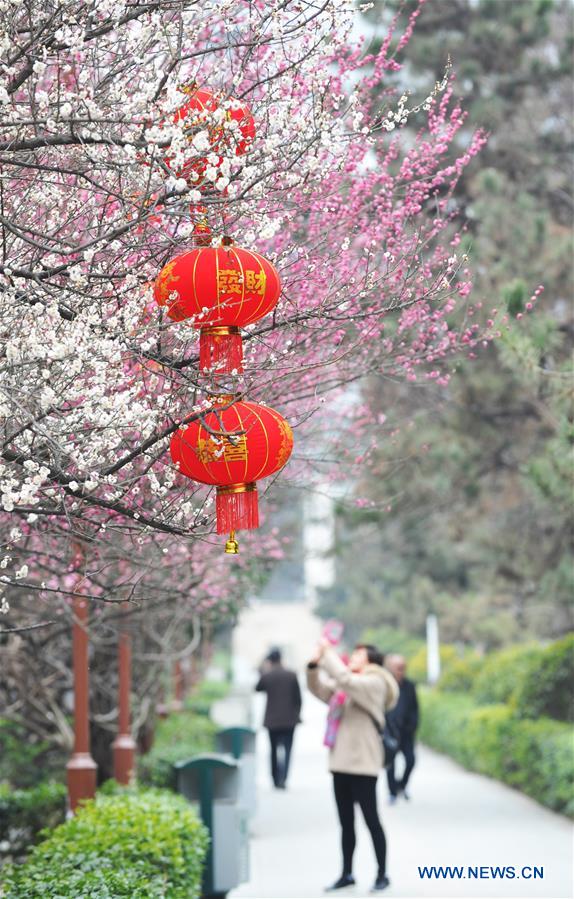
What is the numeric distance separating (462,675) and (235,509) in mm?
21588

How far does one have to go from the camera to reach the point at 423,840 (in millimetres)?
13195

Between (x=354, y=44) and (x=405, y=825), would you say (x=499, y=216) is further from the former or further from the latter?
(x=354, y=44)

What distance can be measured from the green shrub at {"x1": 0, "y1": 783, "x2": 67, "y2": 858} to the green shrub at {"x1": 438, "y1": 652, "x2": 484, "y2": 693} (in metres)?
14.2

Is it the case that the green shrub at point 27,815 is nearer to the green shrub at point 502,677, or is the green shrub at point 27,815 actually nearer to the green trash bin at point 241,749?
the green trash bin at point 241,749

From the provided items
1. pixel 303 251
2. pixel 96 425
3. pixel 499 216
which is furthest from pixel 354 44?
pixel 499 216

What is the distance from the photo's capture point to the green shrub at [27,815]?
1283 centimetres

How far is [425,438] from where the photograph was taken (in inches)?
693

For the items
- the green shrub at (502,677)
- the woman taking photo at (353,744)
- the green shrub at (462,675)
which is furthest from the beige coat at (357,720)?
the green shrub at (462,675)

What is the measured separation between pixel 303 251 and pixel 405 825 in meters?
8.93

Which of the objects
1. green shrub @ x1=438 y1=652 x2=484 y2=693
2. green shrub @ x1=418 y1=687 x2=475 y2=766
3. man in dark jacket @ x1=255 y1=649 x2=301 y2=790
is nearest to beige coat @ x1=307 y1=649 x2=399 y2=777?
man in dark jacket @ x1=255 y1=649 x2=301 y2=790

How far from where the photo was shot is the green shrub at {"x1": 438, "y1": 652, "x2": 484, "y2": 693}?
2655 centimetres

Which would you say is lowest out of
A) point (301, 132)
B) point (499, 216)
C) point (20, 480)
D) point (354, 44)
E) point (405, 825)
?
point (405, 825)

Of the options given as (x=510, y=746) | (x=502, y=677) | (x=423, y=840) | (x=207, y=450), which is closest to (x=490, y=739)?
(x=510, y=746)

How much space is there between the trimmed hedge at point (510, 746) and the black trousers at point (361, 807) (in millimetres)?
4416
